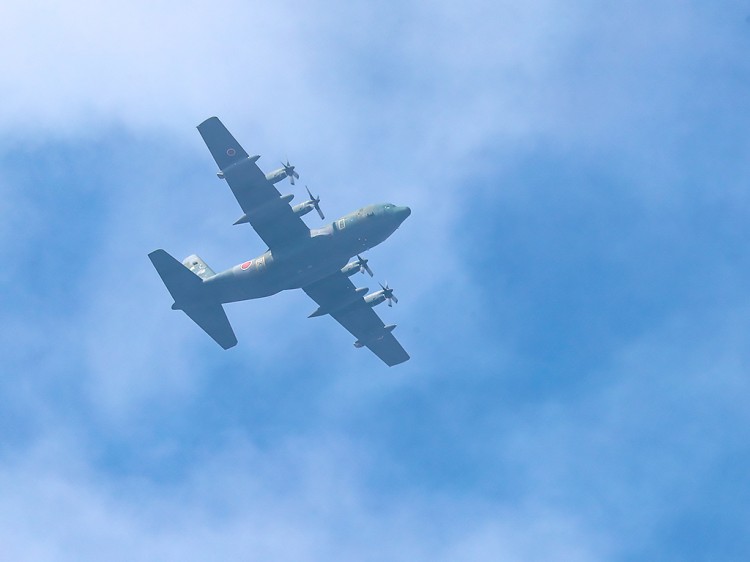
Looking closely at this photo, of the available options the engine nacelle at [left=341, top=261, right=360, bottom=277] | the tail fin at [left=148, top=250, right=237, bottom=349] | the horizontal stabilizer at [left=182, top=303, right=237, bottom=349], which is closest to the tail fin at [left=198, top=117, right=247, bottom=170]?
the tail fin at [left=148, top=250, right=237, bottom=349]

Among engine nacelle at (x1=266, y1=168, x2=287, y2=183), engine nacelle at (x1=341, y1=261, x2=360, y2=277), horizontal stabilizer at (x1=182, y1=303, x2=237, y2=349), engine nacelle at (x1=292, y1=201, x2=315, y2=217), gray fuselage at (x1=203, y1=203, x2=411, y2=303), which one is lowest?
horizontal stabilizer at (x1=182, y1=303, x2=237, y2=349)

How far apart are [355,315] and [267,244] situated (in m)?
10.3

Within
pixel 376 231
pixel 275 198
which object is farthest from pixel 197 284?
pixel 376 231

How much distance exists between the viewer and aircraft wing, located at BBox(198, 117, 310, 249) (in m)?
71.9

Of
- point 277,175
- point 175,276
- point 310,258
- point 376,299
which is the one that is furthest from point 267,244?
point 376,299

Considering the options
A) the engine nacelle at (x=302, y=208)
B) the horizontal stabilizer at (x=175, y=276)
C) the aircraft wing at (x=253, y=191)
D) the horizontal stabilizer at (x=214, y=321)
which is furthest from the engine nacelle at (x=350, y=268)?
the horizontal stabilizer at (x=175, y=276)

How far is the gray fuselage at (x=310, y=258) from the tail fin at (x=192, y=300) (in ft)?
2.85

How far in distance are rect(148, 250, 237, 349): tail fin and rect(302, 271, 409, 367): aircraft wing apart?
6.52 m

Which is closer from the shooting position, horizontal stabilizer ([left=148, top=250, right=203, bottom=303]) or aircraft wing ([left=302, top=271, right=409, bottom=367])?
horizontal stabilizer ([left=148, top=250, right=203, bottom=303])

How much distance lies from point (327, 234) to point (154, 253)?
38.8 feet

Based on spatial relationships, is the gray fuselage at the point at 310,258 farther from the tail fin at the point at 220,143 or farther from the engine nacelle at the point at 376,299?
the tail fin at the point at 220,143

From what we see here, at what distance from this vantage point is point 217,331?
78.2 m

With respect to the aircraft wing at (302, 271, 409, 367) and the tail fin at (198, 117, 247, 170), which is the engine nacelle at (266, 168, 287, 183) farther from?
the aircraft wing at (302, 271, 409, 367)

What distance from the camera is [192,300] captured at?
76.2m
